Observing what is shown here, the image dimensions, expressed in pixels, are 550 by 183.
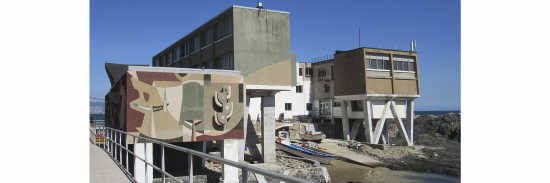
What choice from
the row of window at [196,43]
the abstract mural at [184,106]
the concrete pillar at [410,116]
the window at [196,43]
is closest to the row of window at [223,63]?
the row of window at [196,43]

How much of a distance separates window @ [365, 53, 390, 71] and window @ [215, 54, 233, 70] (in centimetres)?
1667

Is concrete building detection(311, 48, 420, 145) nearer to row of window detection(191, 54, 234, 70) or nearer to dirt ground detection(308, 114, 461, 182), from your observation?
dirt ground detection(308, 114, 461, 182)

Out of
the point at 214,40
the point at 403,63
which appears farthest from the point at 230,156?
the point at 403,63

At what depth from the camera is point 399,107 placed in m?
37.5

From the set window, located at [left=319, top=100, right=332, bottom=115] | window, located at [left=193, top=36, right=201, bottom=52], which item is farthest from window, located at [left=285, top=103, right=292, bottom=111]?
window, located at [left=193, top=36, right=201, bottom=52]

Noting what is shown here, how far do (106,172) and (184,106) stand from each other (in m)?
7.49

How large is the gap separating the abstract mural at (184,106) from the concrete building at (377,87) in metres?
20.3

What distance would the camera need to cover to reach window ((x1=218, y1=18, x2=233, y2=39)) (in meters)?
23.2

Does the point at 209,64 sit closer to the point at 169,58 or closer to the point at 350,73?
the point at 169,58

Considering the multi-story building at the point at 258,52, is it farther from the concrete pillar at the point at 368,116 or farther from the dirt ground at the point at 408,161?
the concrete pillar at the point at 368,116

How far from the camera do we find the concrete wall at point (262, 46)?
22.7m

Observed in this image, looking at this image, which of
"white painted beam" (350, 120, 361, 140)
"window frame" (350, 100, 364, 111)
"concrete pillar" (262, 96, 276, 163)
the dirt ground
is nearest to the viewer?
"concrete pillar" (262, 96, 276, 163)
